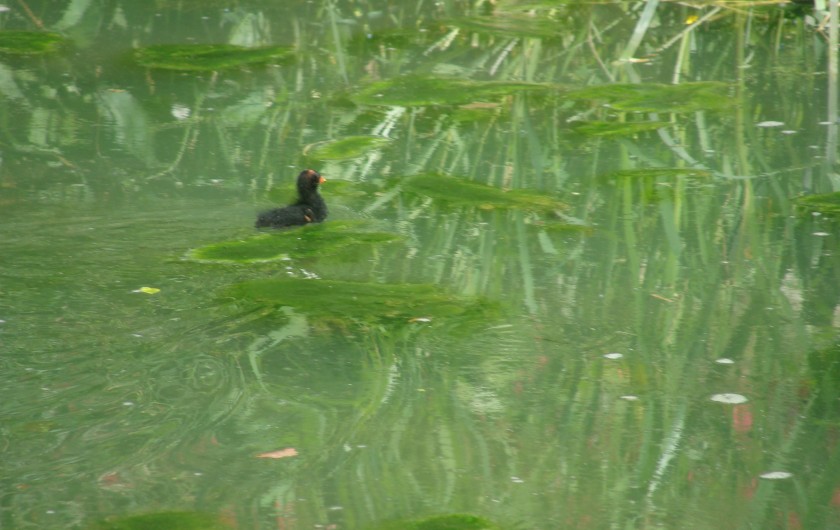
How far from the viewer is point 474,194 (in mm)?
6797

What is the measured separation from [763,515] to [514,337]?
1471 mm

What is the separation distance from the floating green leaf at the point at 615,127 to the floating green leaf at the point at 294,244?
193 centimetres

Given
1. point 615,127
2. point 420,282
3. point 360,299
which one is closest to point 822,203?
point 615,127

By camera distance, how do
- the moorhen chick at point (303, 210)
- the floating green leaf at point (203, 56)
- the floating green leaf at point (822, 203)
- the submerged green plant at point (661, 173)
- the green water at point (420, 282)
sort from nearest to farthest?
1. the green water at point (420, 282)
2. the moorhen chick at point (303, 210)
3. the floating green leaf at point (822, 203)
4. the submerged green plant at point (661, 173)
5. the floating green leaf at point (203, 56)

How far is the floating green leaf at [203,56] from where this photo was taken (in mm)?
8945

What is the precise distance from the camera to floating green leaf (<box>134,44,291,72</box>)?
8.95 metres

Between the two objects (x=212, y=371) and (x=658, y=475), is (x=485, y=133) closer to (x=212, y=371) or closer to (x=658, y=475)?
(x=212, y=371)

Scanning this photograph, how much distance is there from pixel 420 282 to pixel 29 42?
193 inches

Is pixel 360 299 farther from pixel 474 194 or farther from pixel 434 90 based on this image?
pixel 434 90

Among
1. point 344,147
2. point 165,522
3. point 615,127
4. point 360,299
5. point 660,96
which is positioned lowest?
point 165,522

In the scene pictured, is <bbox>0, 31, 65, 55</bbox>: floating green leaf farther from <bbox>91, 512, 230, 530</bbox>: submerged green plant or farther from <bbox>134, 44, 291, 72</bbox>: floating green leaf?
<bbox>91, 512, 230, 530</bbox>: submerged green plant

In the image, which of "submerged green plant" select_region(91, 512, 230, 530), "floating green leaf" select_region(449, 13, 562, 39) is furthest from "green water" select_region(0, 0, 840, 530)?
"floating green leaf" select_region(449, 13, 562, 39)

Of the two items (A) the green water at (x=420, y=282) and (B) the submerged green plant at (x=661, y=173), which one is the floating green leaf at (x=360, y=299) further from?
(B) the submerged green plant at (x=661, y=173)

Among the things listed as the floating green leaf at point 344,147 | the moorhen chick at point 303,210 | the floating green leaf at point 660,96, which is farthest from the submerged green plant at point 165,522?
the floating green leaf at point 660,96
